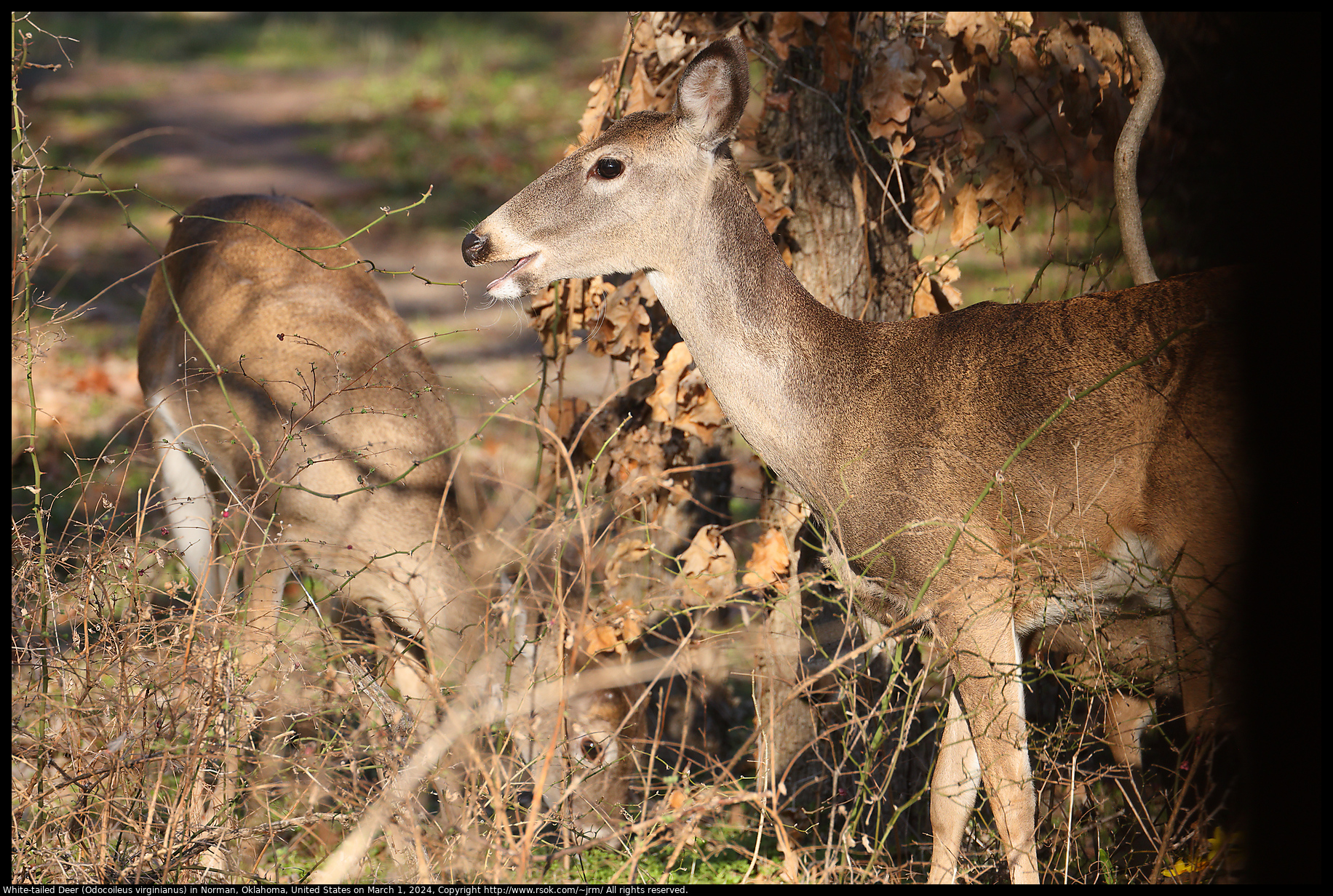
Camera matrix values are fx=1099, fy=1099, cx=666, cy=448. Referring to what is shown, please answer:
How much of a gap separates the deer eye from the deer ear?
0.25 metres

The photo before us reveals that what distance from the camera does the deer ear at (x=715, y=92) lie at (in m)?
3.50

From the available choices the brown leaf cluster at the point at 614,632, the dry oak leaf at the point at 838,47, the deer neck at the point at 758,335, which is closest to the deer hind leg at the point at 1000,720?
the deer neck at the point at 758,335

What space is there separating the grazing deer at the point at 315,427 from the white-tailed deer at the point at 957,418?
100cm

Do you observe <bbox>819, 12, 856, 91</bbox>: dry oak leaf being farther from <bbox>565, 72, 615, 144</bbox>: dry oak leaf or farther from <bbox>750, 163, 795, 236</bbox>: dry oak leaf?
<bbox>565, 72, 615, 144</bbox>: dry oak leaf

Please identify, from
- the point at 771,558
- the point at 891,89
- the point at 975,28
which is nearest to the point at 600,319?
the point at 771,558

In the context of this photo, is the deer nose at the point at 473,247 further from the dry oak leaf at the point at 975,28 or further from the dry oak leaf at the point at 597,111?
the dry oak leaf at the point at 975,28

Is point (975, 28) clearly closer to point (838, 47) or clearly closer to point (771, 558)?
point (838, 47)

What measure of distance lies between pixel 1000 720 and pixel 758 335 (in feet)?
4.50

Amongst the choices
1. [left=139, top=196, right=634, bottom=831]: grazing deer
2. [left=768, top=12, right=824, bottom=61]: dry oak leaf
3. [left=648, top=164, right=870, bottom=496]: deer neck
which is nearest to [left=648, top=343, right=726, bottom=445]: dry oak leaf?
[left=648, top=164, right=870, bottom=496]: deer neck

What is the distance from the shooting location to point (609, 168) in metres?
3.64

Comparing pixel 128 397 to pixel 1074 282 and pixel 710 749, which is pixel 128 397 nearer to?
pixel 710 749

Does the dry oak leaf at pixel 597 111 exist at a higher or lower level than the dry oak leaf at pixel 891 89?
higher

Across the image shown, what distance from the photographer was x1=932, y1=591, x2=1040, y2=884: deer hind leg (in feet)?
10.3

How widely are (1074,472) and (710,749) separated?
212 cm
